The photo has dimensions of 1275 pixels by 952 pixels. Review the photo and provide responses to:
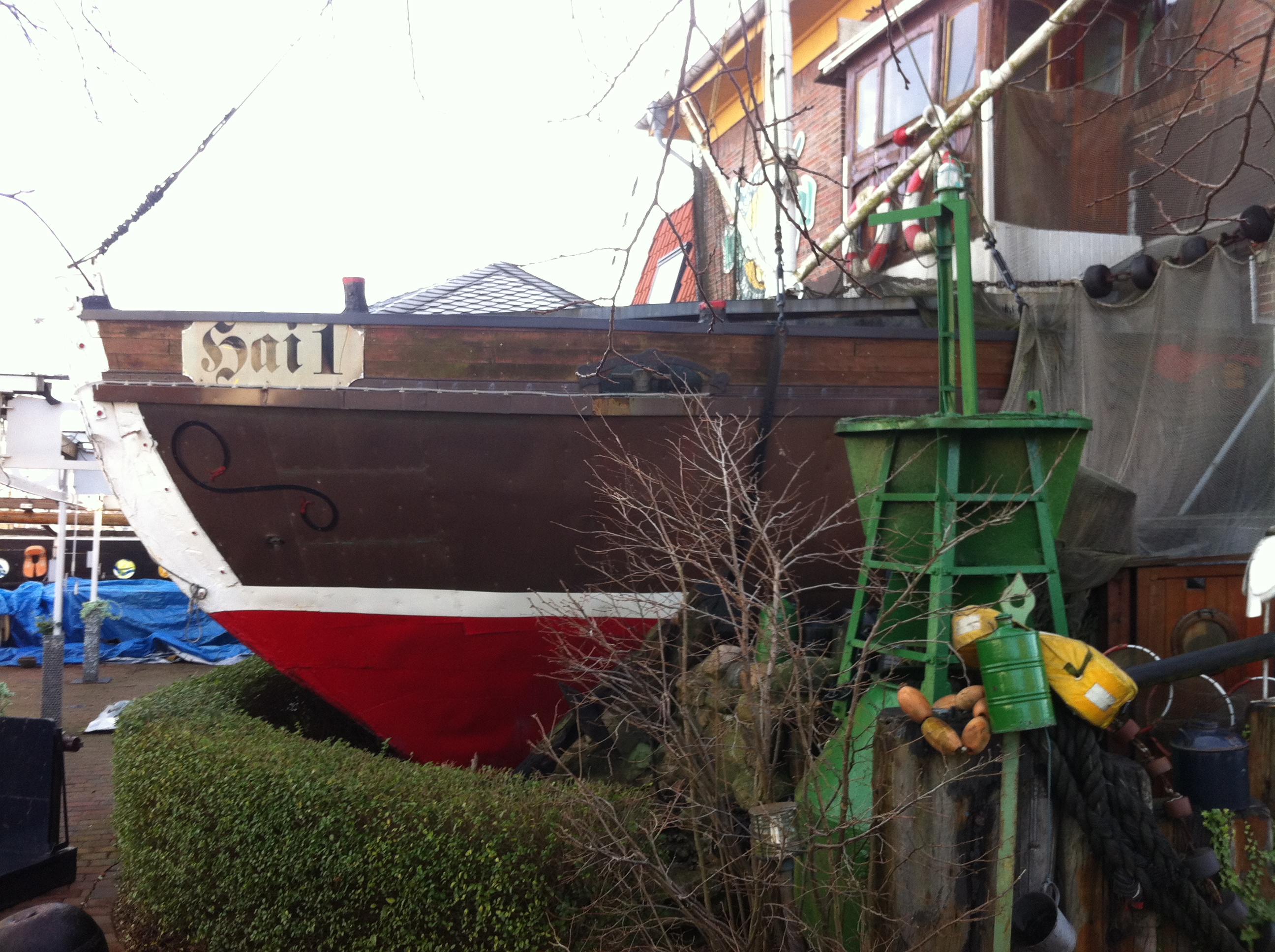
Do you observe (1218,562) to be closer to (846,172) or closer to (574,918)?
(574,918)

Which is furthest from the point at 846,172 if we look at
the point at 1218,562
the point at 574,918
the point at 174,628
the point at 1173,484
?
the point at 174,628

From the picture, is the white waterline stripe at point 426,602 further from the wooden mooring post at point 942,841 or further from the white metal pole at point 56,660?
the white metal pole at point 56,660

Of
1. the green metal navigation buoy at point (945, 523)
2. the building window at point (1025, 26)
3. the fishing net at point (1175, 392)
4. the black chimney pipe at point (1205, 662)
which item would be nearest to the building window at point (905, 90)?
the building window at point (1025, 26)

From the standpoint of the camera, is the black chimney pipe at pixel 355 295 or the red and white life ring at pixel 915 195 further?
the red and white life ring at pixel 915 195

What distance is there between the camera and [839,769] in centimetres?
352

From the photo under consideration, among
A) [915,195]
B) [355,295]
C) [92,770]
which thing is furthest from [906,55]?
[92,770]

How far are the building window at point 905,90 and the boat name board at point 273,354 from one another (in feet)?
16.5

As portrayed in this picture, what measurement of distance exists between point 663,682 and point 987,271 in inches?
196

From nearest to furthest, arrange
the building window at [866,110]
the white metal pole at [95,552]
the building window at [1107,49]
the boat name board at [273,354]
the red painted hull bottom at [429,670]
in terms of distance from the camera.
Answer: the boat name board at [273,354], the red painted hull bottom at [429,670], the building window at [1107,49], the building window at [866,110], the white metal pole at [95,552]

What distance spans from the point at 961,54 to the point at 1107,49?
1.11 m

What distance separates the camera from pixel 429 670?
20.1ft

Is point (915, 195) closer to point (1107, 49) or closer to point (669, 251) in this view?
point (1107, 49)

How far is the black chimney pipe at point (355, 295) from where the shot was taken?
5715 mm

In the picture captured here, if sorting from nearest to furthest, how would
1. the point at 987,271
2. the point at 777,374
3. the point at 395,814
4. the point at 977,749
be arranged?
the point at 977,749 < the point at 395,814 < the point at 777,374 < the point at 987,271
